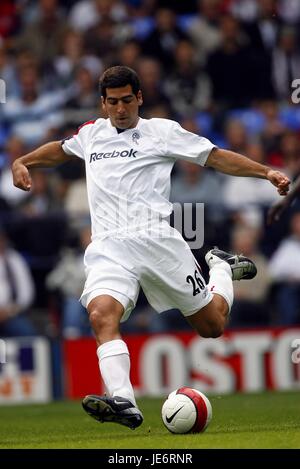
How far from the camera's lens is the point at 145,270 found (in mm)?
8422

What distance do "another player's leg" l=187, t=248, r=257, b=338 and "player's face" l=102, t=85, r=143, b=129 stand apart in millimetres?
1515

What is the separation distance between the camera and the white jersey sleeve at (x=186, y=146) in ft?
28.1

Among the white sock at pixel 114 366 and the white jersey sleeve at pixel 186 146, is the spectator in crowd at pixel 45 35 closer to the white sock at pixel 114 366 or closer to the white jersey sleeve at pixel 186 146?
the white jersey sleeve at pixel 186 146

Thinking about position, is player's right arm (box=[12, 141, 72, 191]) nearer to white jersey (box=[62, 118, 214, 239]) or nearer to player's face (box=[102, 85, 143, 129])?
white jersey (box=[62, 118, 214, 239])

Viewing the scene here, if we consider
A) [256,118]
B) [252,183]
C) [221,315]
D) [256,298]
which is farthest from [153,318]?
[221,315]

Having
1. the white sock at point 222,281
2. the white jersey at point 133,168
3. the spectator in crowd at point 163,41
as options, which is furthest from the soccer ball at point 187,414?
the spectator in crowd at point 163,41

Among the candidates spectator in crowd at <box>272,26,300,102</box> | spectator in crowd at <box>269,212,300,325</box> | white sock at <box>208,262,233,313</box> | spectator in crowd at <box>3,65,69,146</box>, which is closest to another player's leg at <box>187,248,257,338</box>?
white sock at <box>208,262,233,313</box>

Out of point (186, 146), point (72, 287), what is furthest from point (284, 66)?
point (186, 146)

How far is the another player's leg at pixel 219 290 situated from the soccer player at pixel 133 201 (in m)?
0.12

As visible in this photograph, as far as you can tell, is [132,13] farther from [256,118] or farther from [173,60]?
[256,118]

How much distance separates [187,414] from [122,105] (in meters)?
2.24

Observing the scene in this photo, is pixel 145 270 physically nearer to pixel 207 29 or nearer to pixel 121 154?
pixel 121 154

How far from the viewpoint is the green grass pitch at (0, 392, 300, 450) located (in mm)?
7359

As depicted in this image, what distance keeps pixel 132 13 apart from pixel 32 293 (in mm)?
5852
